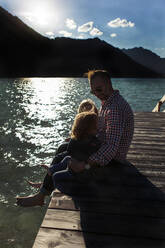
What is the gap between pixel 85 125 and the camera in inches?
112

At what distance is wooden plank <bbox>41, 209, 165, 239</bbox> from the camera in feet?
7.55

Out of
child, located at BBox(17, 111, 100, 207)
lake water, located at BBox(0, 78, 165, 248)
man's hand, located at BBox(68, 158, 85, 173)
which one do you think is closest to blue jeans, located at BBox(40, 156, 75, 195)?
child, located at BBox(17, 111, 100, 207)

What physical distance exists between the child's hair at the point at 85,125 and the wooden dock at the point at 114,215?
0.86 meters

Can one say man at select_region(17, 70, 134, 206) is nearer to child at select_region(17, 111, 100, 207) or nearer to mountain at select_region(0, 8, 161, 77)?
child at select_region(17, 111, 100, 207)

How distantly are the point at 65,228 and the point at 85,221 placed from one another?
0.82 feet

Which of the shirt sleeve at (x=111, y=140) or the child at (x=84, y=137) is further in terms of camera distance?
the shirt sleeve at (x=111, y=140)

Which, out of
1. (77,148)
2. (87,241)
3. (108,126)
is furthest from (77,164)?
(87,241)

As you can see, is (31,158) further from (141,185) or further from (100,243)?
(100,243)

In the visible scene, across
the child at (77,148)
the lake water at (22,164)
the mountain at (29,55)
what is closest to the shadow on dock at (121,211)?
the child at (77,148)

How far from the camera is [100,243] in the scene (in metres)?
2.18

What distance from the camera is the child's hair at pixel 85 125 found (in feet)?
9.32

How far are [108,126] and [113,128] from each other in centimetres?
9

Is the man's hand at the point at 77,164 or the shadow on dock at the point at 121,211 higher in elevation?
the man's hand at the point at 77,164

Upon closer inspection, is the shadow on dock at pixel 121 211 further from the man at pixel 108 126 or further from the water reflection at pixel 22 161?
the water reflection at pixel 22 161
